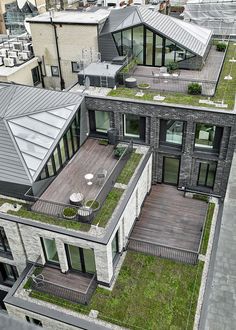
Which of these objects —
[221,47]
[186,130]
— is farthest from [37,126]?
[221,47]

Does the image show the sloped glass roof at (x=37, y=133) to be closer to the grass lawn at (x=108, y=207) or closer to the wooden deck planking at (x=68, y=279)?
the grass lawn at (x=108, y=207)

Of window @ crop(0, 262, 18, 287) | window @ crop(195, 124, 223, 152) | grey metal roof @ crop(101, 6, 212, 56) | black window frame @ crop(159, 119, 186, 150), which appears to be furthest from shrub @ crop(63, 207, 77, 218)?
grey metal roof @ crop(101, 6, 212, 56)

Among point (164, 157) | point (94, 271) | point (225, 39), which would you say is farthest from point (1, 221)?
point (225, 39)

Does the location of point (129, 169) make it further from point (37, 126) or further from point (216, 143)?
point (37, 126)

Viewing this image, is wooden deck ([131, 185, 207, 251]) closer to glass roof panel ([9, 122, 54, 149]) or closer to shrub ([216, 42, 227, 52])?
glass roof panel ([9, 122, 54, 149])

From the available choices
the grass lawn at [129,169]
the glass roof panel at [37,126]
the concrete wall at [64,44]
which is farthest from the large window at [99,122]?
the concrete wall at [64,44]

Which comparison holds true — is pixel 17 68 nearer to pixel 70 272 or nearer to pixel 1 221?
pixel 1 221
